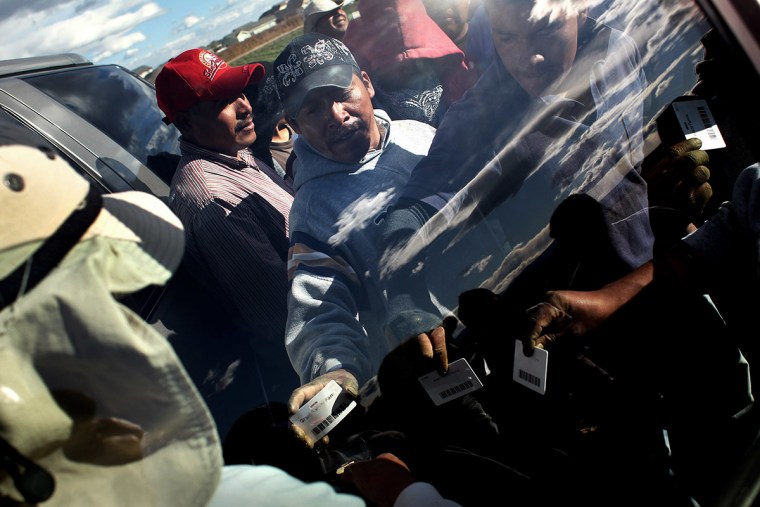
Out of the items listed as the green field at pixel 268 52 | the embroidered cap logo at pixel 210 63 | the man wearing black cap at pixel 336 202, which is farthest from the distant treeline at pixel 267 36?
the man wearing black cap at pixel 336 202

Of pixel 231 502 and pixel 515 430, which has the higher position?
pixel 231 502

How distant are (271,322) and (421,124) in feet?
2.38

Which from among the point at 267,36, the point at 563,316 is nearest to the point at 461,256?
the point at 563,316

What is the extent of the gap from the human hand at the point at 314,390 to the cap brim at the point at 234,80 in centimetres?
88

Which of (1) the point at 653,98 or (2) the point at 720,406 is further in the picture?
(1) the point at 653,98

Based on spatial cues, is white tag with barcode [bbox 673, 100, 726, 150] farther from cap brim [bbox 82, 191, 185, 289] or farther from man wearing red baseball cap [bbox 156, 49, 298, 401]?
cap brim [bbox 82, 191, 185, 289]

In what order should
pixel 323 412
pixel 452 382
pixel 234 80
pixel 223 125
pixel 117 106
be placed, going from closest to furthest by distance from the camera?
pixel 323 412, pixel 452 382, pixel 223 125, pixel 234 80, pixel 117 106

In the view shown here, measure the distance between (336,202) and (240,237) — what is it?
0.27m

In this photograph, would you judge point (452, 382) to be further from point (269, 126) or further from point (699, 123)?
point (699, 123)

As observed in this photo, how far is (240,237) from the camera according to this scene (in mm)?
1348

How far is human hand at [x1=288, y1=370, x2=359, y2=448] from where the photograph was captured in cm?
126

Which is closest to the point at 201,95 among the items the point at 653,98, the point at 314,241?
the point at 314,241

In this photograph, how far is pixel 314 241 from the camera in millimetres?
1405

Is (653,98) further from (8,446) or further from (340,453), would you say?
(8,446)
